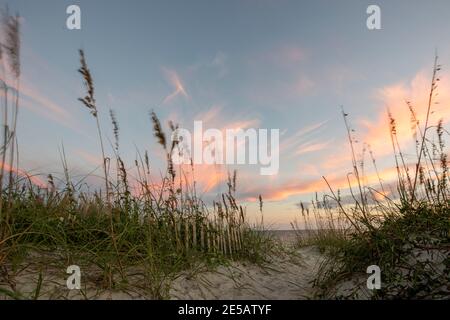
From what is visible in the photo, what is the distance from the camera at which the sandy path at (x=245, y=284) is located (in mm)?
4165

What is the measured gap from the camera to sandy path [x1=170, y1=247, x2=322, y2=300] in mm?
4165

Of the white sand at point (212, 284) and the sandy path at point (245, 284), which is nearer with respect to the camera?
the white sand at point (212, 284)

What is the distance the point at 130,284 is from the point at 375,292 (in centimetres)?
248

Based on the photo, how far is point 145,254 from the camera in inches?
169

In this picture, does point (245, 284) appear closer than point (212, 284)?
No

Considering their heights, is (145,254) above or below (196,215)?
below

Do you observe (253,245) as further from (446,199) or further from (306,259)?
(446,199)

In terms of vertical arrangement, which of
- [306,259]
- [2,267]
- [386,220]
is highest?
[386,220]

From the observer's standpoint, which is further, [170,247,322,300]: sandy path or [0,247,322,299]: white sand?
[170,247,322,300]: sandy path

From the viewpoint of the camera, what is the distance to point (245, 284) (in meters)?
4.71
